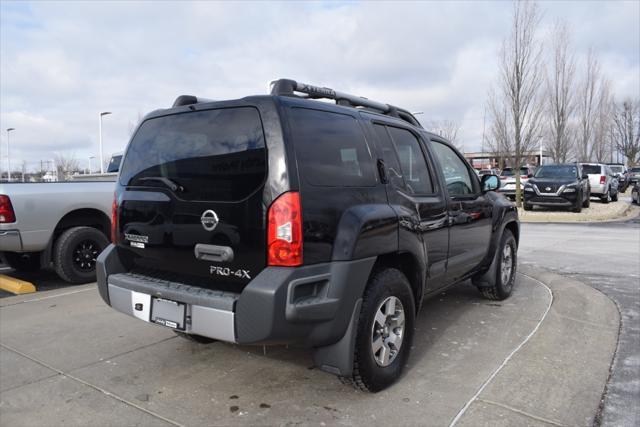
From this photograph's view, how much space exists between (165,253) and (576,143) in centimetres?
3679

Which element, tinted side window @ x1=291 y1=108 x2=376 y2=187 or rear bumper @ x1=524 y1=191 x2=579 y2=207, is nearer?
tinted side window @ x1=291 y1=108 x2=376 y2=187

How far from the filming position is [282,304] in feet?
8.53

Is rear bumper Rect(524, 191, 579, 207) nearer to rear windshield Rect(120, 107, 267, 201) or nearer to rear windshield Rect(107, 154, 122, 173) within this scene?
rear windshield Rect(107, 154, 122, 173)

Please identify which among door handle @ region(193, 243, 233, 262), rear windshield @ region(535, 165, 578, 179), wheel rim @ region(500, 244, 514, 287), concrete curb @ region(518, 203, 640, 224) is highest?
rear windshield @ region(535, 165, 578, 179)

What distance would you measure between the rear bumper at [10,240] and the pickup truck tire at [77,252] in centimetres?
49

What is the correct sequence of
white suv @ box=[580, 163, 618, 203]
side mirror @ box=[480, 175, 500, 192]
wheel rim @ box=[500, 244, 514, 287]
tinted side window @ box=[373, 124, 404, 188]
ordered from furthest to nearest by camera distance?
white suv @ box=[580, 163, 618, 203] < wheel rim @ box=[500, 244, 514, 287] < side mirror @ box=[480, 175, 500, 192] < tinted side window @ box=[373, 124, 404, 188]

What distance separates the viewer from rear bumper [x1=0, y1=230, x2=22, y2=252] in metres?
5.80

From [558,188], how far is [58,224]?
15.0 meters

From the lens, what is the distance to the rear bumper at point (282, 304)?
261 cm

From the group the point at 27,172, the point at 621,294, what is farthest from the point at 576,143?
the point at 27,172

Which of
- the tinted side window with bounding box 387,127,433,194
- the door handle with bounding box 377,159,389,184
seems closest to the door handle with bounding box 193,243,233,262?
the door handle with bounding box 377,159,389,184

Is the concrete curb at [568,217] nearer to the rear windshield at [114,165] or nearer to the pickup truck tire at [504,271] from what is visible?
the pickup truck tire at [504,271]

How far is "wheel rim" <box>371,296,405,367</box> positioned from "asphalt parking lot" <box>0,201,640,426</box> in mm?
234

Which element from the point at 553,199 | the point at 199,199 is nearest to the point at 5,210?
the point at 199,199
